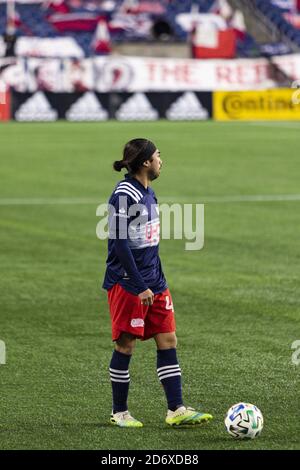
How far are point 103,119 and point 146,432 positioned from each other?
1465 inches

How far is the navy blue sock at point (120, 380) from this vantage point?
24.0 feet

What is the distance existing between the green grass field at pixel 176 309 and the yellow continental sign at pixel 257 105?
747 inches

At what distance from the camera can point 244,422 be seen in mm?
6828

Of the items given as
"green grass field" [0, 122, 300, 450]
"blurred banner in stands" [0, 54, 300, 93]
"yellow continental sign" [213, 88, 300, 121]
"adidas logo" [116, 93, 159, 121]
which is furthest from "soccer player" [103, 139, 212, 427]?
"blurred banner in stands" [0, 54, 300, 93]

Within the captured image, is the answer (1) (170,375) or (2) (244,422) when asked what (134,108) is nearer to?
(1) (170,375)

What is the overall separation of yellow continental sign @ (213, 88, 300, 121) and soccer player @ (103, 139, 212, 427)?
3711 cm

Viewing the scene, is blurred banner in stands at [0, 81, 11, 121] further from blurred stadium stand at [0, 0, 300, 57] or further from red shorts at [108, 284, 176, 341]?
red shorts at [108, 284, 176, 341]

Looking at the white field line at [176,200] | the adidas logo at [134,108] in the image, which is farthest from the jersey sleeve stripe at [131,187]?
the adidas logo at [134,108]

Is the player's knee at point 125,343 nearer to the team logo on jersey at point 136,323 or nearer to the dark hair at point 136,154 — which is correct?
the team logo on jersey at point 136,323

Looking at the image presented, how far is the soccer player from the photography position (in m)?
7.10

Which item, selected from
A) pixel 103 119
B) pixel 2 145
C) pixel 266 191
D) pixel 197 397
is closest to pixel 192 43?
pixel 103 119

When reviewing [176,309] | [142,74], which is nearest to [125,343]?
[176,309]
